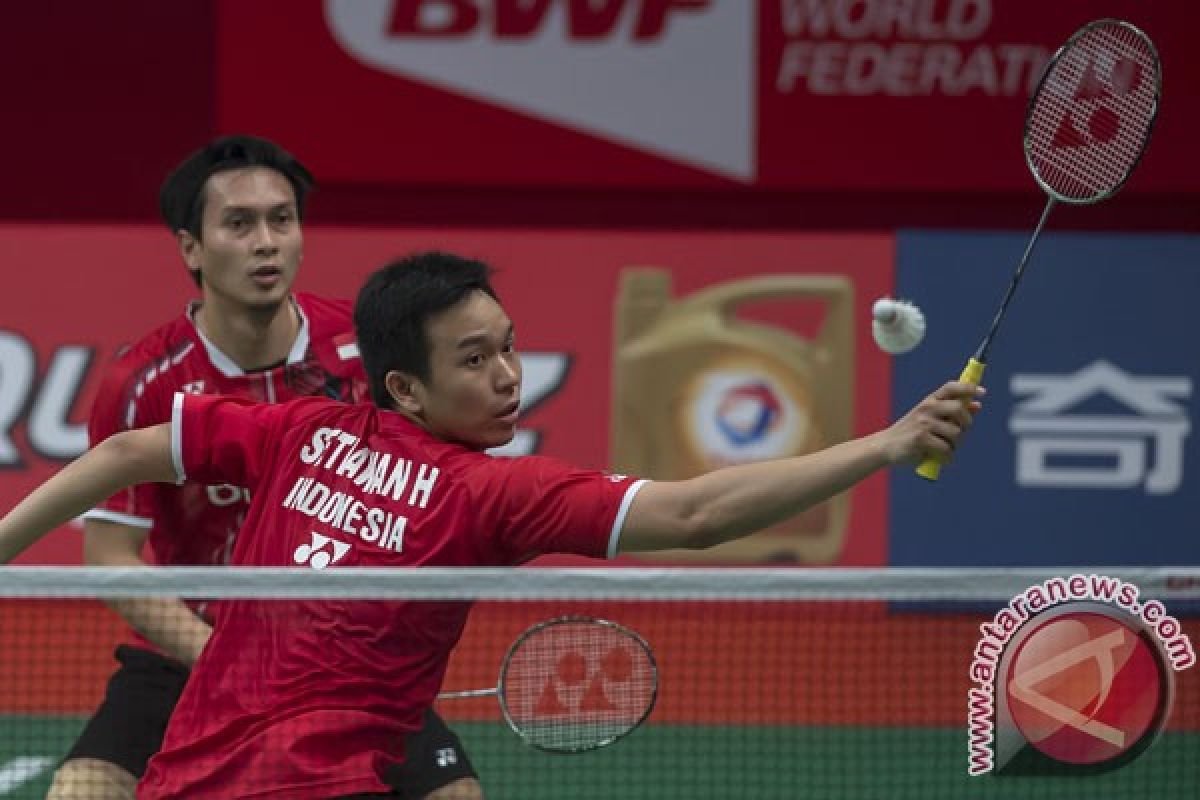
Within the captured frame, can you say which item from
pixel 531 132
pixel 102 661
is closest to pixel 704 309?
pixel 531 132

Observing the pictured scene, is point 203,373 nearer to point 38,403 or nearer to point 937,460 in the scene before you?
point 937,460

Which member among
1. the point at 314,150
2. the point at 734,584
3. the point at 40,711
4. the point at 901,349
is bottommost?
Answer: the point at 40,711

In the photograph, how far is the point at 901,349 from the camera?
15.4ft

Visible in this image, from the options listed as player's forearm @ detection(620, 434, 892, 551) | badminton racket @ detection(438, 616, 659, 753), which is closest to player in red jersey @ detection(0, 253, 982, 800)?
player's forearm @ detection(620, 434, 892, 551)

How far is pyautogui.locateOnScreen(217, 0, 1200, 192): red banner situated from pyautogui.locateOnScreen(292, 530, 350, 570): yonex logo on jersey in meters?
6.26

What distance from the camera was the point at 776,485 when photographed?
3883 mm

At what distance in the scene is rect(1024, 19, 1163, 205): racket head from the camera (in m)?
5.13

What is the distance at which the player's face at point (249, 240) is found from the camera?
5.58 m

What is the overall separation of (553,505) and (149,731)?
5.39 feet

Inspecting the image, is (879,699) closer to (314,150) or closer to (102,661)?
(102,661)

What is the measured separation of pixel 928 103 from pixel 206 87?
334cm

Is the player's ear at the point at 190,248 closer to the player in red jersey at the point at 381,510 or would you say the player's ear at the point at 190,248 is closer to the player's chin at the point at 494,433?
the player in red jersey at the point at 381,510

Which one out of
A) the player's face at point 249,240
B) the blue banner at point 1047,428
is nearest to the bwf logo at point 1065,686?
the player's face at point 249,240

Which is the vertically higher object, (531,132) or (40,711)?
(531,132)
